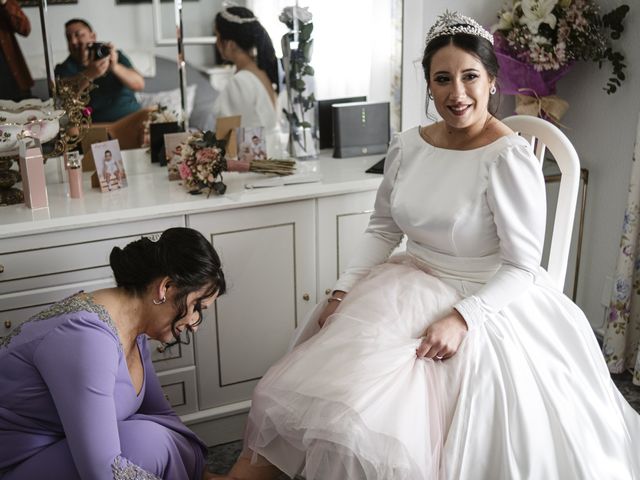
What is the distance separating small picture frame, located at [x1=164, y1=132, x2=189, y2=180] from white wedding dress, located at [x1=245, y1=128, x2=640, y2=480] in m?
0.72

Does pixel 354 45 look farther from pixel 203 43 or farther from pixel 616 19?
pixel 616 19

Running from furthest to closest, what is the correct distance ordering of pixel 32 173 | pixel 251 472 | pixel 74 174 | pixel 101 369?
pixel 74 174
pixel 32 173
pixel 251 472
pixel 101 369

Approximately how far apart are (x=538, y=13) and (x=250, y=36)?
100 cm

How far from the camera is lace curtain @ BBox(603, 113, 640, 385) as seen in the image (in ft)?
9.30

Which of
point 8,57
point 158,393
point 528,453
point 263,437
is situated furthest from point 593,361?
point 8,57

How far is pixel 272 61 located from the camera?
9.45 ft

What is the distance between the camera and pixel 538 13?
2.80m

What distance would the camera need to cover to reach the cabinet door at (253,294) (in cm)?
252

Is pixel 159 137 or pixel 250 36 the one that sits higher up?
pixel 250 36

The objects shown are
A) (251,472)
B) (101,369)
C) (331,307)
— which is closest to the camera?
(101,369)

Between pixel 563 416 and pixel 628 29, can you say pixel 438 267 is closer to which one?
pixel 563 416

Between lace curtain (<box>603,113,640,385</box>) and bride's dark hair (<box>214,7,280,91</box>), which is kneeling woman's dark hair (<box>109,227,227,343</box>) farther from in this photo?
lace curtain (<box>603,113,640,385</box>)

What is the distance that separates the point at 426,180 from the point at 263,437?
0.80 m

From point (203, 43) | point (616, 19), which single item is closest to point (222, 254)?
point (203, 43)
